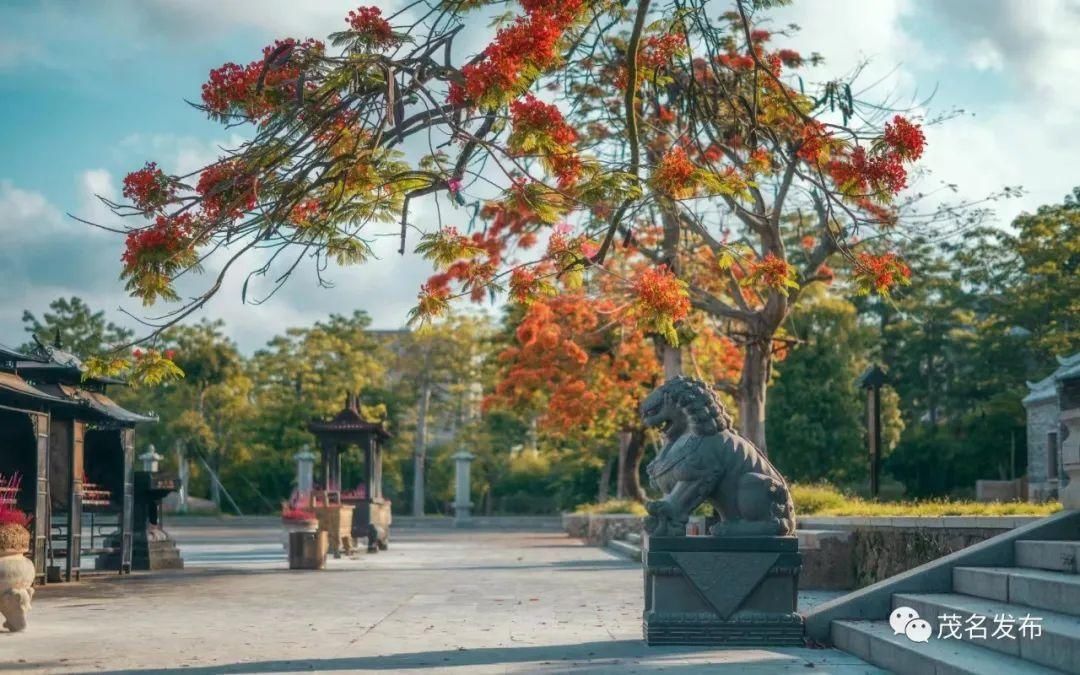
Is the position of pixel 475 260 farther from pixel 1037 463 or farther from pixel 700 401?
pixel 1037 463

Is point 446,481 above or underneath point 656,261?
underneath

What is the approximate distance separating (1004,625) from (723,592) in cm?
230

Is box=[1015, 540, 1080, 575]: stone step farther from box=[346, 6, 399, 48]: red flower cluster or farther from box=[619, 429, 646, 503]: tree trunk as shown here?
box=[619, 429, 646, 503]: tree trunk

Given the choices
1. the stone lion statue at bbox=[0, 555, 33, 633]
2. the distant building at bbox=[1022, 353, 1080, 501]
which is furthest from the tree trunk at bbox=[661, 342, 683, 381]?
the distant building at bbox=[1022, 353, 1080, 501]

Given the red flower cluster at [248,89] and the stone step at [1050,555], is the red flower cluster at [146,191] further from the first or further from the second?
the stone step at [1050,555]

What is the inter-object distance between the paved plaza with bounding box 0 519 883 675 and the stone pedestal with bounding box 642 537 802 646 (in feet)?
0.63

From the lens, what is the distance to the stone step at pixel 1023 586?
6.86 m

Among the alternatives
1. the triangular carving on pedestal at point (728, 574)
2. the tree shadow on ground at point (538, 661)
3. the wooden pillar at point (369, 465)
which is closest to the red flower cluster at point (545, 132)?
the triangular carving on pedestal at point (728, 574)

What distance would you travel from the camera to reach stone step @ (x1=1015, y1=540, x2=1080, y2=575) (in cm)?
749

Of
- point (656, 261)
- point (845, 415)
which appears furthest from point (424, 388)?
point (656, 261)

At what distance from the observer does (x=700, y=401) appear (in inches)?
364

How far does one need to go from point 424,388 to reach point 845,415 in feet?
54.7

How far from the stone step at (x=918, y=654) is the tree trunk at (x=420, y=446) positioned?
135 feet

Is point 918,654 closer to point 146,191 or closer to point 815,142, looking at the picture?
point 815,142
